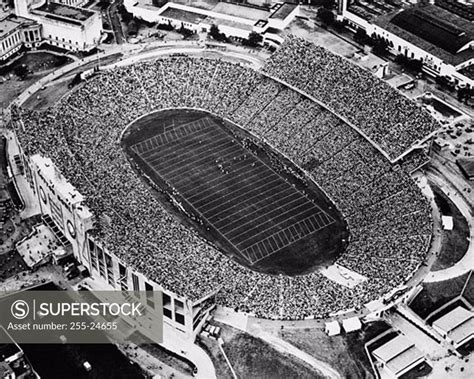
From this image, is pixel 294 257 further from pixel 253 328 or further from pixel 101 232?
pixel 101 232

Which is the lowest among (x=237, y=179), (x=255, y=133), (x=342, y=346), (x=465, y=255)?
(x=342, y=346)

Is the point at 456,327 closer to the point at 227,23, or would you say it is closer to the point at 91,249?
the point at 91,249

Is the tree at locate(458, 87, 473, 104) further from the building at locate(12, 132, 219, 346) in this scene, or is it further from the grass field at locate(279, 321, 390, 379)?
the building at locate(12, 132, 219, 346)

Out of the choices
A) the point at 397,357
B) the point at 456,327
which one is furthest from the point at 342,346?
the point at 456,327

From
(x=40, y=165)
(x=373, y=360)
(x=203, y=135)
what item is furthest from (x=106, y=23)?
(x=373, y=360)

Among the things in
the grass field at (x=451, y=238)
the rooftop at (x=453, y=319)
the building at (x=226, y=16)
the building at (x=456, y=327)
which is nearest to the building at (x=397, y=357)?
the building at (x=456, y=327)

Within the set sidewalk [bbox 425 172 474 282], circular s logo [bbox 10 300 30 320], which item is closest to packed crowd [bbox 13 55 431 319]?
sidewalk [bbox 425 172 474 282]
